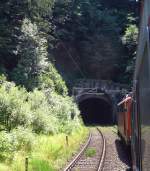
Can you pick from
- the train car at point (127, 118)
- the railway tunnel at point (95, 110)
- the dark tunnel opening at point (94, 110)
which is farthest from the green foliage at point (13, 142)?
the dark tunnel opening at point (94, 110)

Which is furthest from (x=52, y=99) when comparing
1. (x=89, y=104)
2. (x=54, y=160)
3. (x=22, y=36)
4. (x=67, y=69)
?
(x=89, y=104)

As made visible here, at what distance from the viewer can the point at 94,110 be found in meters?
67.9

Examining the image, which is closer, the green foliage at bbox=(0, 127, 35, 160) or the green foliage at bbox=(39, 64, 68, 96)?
the green foliage at bbox=(0, 127, 35, 160)

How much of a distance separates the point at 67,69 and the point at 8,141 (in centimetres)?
4703

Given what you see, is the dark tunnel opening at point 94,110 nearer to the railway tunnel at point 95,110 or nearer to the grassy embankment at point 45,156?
the railway tunnel at point 95,110

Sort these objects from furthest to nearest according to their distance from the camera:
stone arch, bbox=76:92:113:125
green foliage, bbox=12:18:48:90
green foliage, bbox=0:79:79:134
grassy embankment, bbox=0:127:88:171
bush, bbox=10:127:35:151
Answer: stone arch, bbox=76:92:113:125 → green foliage, bbox=12:18:48:90 → green foliage, bbox=0:79:79:134 → bush, bbox=10:127:35:151 → grassy embankment, bbox=0:127:88:171

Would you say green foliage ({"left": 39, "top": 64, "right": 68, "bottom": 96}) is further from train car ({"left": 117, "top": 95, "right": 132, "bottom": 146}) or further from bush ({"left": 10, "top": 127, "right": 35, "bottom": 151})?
bush ({"left": 10, "top": 127, "right": 35, "bottom": 151})

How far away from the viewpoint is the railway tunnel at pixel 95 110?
64312 millimetres

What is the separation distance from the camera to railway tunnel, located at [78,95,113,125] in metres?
64.3

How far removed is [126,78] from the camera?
6356 centimetres

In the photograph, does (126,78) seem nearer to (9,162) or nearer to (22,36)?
(22,36)

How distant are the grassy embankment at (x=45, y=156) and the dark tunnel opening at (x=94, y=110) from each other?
38.9 metres

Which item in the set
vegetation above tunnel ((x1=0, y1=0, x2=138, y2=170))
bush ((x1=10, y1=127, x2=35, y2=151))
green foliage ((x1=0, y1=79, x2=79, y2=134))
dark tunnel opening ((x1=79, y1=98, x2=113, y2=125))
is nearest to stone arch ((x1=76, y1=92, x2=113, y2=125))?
dark tunnel opening ((x1=79, y1=98, x2=113, y2=125))

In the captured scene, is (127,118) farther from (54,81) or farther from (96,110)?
(96,110)
